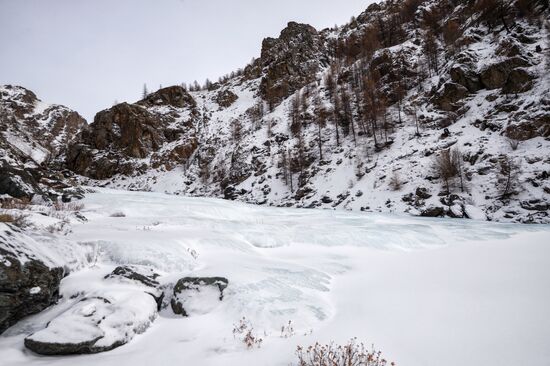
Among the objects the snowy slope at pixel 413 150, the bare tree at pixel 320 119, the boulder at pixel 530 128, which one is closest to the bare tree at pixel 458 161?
the snowy slope at pixel 413 150

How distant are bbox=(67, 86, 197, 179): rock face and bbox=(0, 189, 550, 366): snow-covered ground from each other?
6340cm

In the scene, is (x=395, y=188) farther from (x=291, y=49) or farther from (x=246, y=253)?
(x=291, y=49)

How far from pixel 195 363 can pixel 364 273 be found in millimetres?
5491

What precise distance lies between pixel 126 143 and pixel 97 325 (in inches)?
2962

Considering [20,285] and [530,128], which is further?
[530,128]

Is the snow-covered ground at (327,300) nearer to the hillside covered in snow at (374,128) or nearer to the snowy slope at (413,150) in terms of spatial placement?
the hillside covered in snow at (374,128)

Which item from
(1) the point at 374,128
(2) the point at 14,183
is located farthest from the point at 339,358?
(1) the point at 374,128

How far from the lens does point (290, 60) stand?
9100cm

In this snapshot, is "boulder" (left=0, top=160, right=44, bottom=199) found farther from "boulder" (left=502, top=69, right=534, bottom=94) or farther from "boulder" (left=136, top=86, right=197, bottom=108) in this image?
"boulder" (left=136, top=86, right=197, bottom=108)

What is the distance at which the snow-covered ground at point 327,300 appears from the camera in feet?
12.5

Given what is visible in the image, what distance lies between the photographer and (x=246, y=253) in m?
8.81

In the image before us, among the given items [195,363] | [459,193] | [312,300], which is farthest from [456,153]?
[195,363]

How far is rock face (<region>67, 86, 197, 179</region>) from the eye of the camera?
66.6 meters

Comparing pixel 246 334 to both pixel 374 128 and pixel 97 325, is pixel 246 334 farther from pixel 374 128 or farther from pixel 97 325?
pixel 374 128
